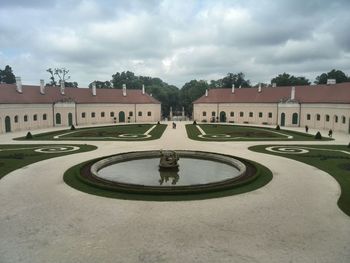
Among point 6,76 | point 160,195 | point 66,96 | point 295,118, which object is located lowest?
point 160,195

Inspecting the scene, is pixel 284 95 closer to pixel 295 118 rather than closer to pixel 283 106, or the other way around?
pixel 283 106

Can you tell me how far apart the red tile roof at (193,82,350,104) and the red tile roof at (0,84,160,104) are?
49.4 ft

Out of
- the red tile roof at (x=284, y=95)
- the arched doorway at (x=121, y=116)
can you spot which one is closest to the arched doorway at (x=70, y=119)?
the arched doorway at (x=121, y=116)

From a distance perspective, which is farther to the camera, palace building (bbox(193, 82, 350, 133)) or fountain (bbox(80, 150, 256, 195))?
palace building (bbox(193, 82, 350, 133))

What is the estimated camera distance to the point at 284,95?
58.6 m

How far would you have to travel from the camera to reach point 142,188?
15.3 meters

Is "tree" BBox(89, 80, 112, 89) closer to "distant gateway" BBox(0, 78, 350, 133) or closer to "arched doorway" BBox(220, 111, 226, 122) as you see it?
"distant gateway" BBox(0, 78, 350, 133)

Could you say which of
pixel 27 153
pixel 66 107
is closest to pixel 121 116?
pixel 66 107

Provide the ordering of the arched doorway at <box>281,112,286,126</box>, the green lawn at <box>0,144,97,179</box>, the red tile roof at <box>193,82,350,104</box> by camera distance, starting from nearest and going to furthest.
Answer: the green lawn at <box>0,144,97,179</box>, the red tile roof at <box>193,82,350,104</box>, the arched doorway at <box>281,112,286,126</box>

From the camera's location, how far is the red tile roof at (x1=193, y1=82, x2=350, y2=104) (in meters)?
48.9

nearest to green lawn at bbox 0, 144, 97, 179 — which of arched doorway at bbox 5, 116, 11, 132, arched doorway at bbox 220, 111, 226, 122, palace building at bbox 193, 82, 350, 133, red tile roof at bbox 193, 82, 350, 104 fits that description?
arched doorway at bbox 5, 116, 11, 132

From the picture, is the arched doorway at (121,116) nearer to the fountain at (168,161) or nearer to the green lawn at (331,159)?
the green lawn at (331,159)

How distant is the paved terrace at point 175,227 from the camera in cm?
933

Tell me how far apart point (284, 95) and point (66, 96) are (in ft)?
136
